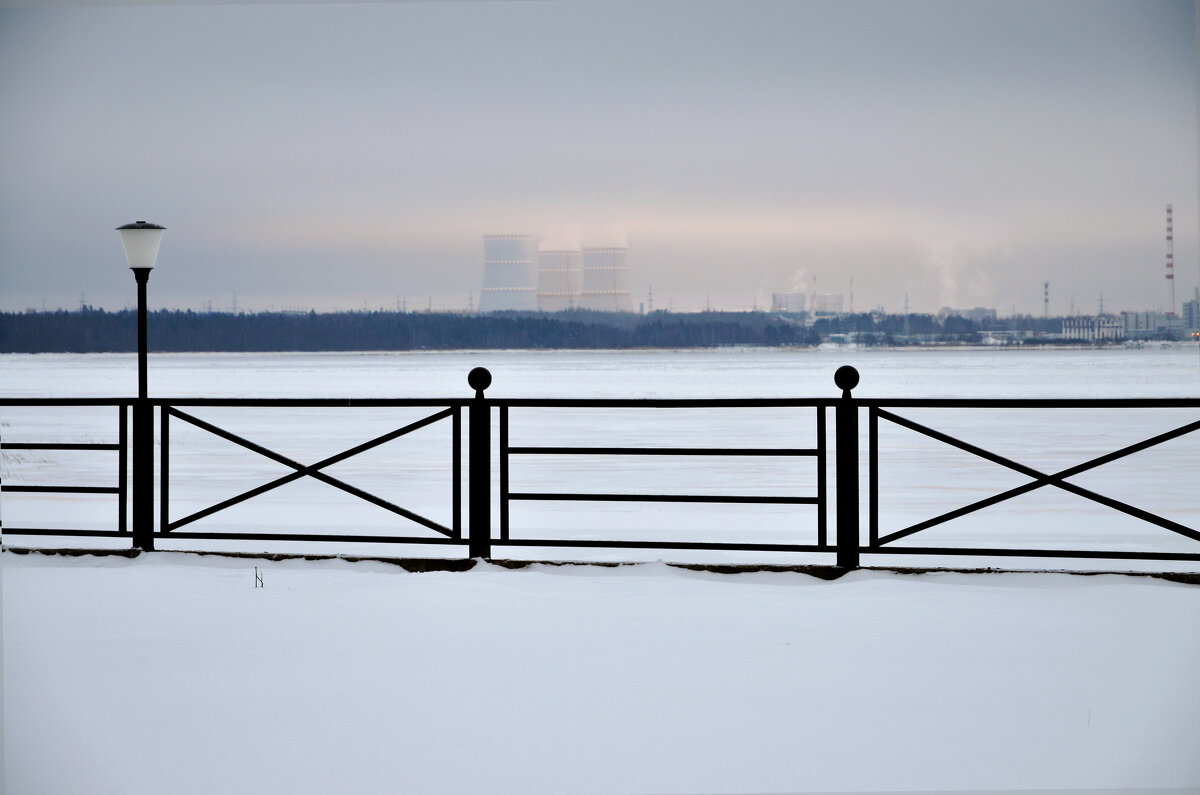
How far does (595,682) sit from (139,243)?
6.60m

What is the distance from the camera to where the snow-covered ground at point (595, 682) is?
3.89 metres

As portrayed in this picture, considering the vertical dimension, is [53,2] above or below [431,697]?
above

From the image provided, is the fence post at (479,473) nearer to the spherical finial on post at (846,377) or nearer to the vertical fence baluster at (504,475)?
the vertical fence baluster at (504,475)

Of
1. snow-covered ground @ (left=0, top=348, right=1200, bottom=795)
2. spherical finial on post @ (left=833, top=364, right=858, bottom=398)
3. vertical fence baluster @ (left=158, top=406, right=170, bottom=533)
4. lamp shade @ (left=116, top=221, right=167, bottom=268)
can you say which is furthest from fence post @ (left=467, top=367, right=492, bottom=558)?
lamp shade @ (left=116, top=221, right=167, bottom=268)

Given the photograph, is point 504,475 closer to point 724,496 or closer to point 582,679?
point 724,496

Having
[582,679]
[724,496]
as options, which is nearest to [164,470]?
[724,496]

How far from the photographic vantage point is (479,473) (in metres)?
7.39

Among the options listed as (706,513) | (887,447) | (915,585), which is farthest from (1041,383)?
(915,585)

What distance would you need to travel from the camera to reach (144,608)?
6.16 meters

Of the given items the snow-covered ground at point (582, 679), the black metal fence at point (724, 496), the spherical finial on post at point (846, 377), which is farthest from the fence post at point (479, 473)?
the spherical finial on post at point (846, 377)

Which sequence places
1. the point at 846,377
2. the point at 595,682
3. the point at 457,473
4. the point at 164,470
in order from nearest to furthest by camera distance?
the point at 595,682
the point at 846,377
the point at 457,473
the point at 164,470

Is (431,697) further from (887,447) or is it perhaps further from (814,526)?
(887,447)

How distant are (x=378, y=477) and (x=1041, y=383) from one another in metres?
48.7

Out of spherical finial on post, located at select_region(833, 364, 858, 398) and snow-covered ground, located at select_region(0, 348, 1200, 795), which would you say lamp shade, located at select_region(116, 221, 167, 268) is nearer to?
snow-covered ground, located at select_region(0, 348, 1200, 795)
